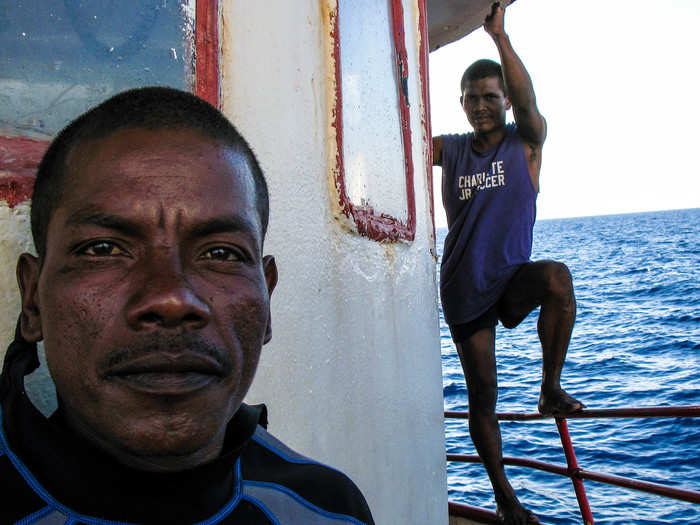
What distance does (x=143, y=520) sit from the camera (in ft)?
3.03

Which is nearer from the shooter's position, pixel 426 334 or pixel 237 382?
pixel 237 382

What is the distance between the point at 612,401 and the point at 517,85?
1154cm

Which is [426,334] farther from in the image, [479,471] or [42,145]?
[479,471]

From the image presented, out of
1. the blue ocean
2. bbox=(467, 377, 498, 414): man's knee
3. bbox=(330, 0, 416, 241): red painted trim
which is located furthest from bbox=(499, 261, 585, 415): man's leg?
the blue ocean

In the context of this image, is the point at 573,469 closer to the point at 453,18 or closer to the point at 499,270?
the point at 499,270

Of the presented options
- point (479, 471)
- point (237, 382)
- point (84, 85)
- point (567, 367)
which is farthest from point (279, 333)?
point (567, 367)

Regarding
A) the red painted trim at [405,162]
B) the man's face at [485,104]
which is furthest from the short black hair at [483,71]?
the red painted trim at [405,162]

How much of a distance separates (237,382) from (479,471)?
10531mm

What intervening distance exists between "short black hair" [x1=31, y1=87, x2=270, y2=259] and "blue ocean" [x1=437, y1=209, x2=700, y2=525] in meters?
8.64

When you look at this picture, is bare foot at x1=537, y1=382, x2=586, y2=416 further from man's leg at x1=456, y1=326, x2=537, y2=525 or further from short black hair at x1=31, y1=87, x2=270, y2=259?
short black hair at x1=31, y1=87, x2=270, y2=259

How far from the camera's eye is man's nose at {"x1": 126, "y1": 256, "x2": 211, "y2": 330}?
0.89 meters

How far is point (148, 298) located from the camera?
0.89 m

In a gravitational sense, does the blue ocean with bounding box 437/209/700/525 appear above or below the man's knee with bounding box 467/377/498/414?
below

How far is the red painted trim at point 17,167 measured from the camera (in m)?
1.09
